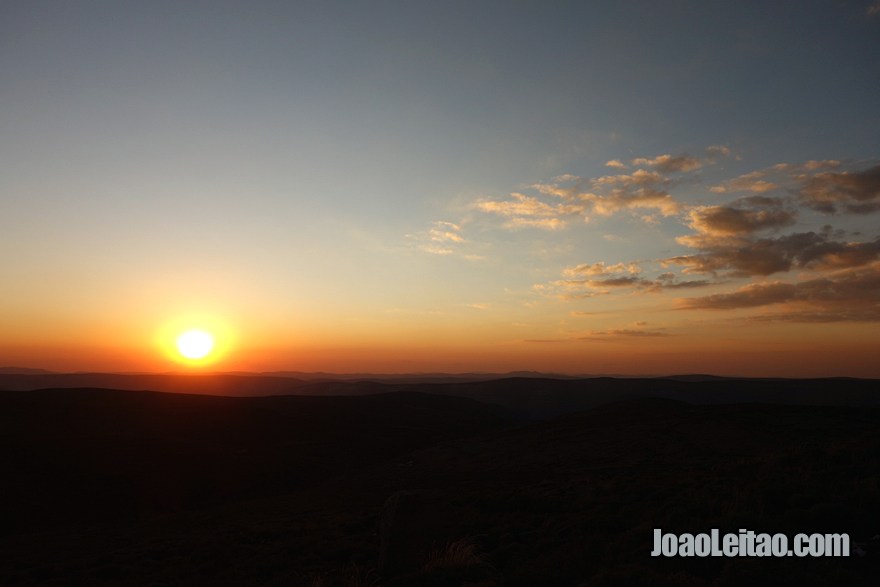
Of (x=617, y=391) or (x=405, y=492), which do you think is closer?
(x=405, y=492)

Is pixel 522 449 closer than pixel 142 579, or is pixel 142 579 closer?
pixel 142 579

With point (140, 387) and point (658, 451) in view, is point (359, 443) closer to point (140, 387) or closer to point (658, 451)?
point (658, 451)

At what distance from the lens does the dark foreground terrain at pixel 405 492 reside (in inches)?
376

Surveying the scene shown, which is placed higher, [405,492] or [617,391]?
[405,492]

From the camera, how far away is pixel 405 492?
13.3 metres

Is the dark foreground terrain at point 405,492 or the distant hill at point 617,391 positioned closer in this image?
the dark foreground terrain at point 405,492

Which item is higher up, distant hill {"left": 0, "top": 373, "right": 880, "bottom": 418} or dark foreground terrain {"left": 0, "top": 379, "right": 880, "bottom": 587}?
dark foreground terrain {"left": 0, "top": 379, "right": 880, "bottom": 587}

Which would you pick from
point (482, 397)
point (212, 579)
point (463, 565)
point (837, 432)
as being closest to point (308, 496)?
point (212, 579)

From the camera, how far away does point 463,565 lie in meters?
9.05

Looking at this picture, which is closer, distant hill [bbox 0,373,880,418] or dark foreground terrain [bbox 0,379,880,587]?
dark foreground terrain [bbox 0,379,880,587]

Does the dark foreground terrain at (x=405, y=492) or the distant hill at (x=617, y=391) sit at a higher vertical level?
the dark foreground terrain at (x=405, y=492)

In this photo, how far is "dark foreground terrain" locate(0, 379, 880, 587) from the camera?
9.56m

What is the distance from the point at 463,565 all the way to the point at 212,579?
8.84 m

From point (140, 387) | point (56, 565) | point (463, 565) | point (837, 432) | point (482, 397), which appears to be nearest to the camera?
point (463, 565)
